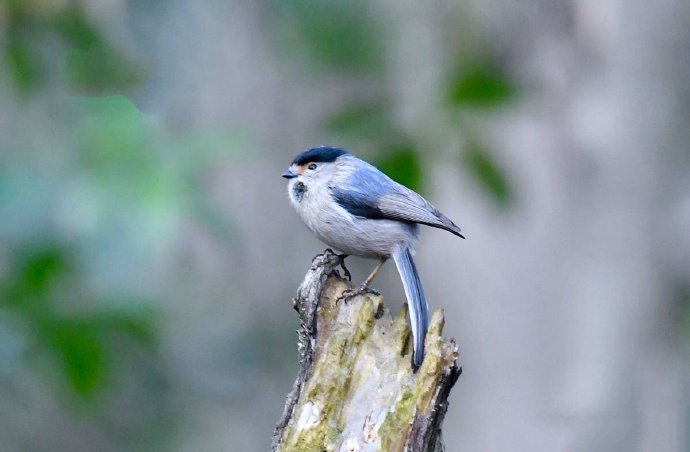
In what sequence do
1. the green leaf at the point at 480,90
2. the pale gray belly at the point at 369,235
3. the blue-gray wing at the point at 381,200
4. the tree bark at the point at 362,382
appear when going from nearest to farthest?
1. the tree bark at the point at 362,382
2. the blue-gray wing at the point at 381,200
3. the pale gray belly at the point at 369,235
4. the green leaf at the point at 480,90

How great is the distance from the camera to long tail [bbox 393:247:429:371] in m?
3.02

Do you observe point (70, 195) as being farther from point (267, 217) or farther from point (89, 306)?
point (267, 217)

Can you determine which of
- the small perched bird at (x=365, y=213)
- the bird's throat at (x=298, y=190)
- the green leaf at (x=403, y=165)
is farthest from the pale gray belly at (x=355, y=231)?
the green leaf at (x=403, y=165)

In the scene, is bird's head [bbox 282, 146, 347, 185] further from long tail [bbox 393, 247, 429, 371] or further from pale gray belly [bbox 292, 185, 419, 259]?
long tail [bbox 393, 247, 429, 371]

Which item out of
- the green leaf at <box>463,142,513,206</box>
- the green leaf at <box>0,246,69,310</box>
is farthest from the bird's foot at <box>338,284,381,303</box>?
the green leaf at <box>0,246,69,310</box>

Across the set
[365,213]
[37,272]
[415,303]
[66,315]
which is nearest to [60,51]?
[37,272]

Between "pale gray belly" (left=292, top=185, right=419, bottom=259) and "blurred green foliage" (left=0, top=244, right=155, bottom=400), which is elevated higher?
"pale gray belly" (left=292, top=185, right=419, bottom=259)

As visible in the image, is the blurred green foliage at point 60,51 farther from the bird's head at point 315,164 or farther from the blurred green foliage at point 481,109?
the blurred green foliage at point 481,109

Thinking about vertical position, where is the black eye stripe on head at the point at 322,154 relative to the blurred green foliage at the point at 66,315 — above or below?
above

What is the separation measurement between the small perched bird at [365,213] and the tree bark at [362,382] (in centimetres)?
36

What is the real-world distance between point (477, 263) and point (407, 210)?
2.50 meters

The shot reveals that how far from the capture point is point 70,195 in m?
4.44

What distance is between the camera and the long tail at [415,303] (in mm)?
3018

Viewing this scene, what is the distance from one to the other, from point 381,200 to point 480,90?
0.92 metres
